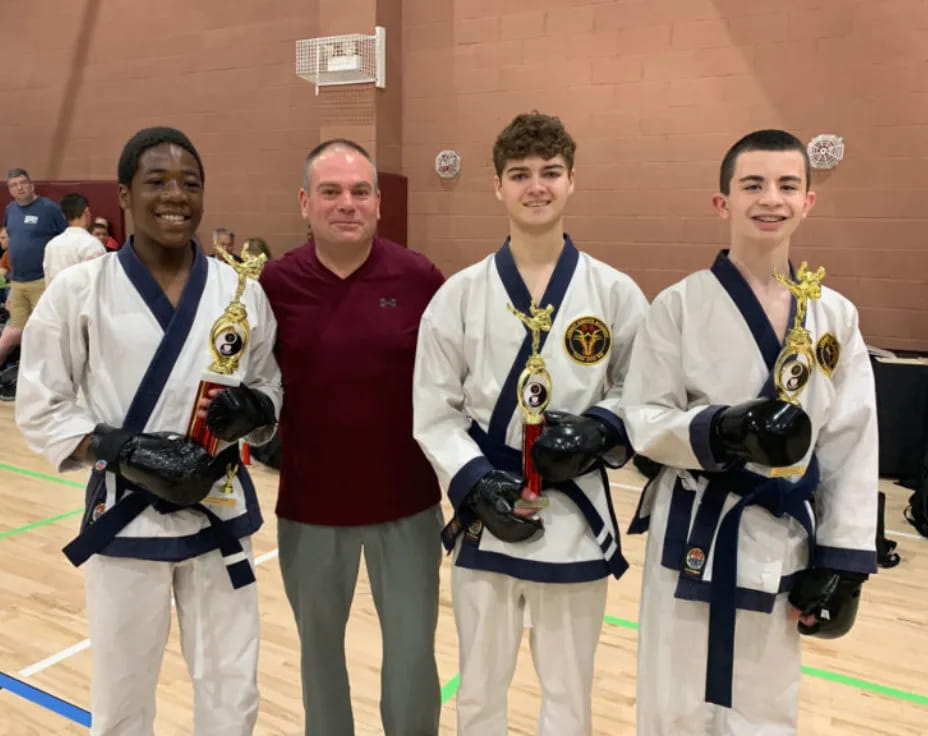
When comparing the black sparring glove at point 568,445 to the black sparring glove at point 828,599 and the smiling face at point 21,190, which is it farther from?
Answer: the smiling face at point 21,190

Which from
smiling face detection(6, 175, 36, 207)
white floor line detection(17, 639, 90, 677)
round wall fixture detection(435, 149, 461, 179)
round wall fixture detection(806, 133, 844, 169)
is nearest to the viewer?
white floor line detection(17, 639, 90, 677)

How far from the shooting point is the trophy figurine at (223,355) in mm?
1763

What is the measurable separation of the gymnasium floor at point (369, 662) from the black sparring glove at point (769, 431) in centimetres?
141

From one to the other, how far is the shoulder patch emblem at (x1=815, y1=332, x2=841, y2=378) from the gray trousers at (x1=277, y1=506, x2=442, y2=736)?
3.55 ft

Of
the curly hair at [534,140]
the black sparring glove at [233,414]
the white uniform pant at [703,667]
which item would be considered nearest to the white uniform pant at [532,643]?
the white uniform pant at [703,667]

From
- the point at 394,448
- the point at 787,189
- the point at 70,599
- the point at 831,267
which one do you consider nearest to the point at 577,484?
the point at 394,448

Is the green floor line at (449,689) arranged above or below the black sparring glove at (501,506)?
below

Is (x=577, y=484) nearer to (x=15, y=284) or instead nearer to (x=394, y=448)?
(x=394, y=448)

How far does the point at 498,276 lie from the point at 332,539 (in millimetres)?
823

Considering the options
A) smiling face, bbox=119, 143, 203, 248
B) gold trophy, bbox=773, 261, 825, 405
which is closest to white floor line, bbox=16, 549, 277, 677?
smiling face, bbox=119, 143, 203, 248

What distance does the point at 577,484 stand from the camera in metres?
1.90

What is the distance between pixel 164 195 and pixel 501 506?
1.05 meters

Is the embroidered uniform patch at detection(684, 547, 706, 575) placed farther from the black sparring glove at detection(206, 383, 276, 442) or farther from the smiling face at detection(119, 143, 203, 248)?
the smiling face at detection(119, 143, 203, 248)

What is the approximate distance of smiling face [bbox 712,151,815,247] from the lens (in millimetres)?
1732
